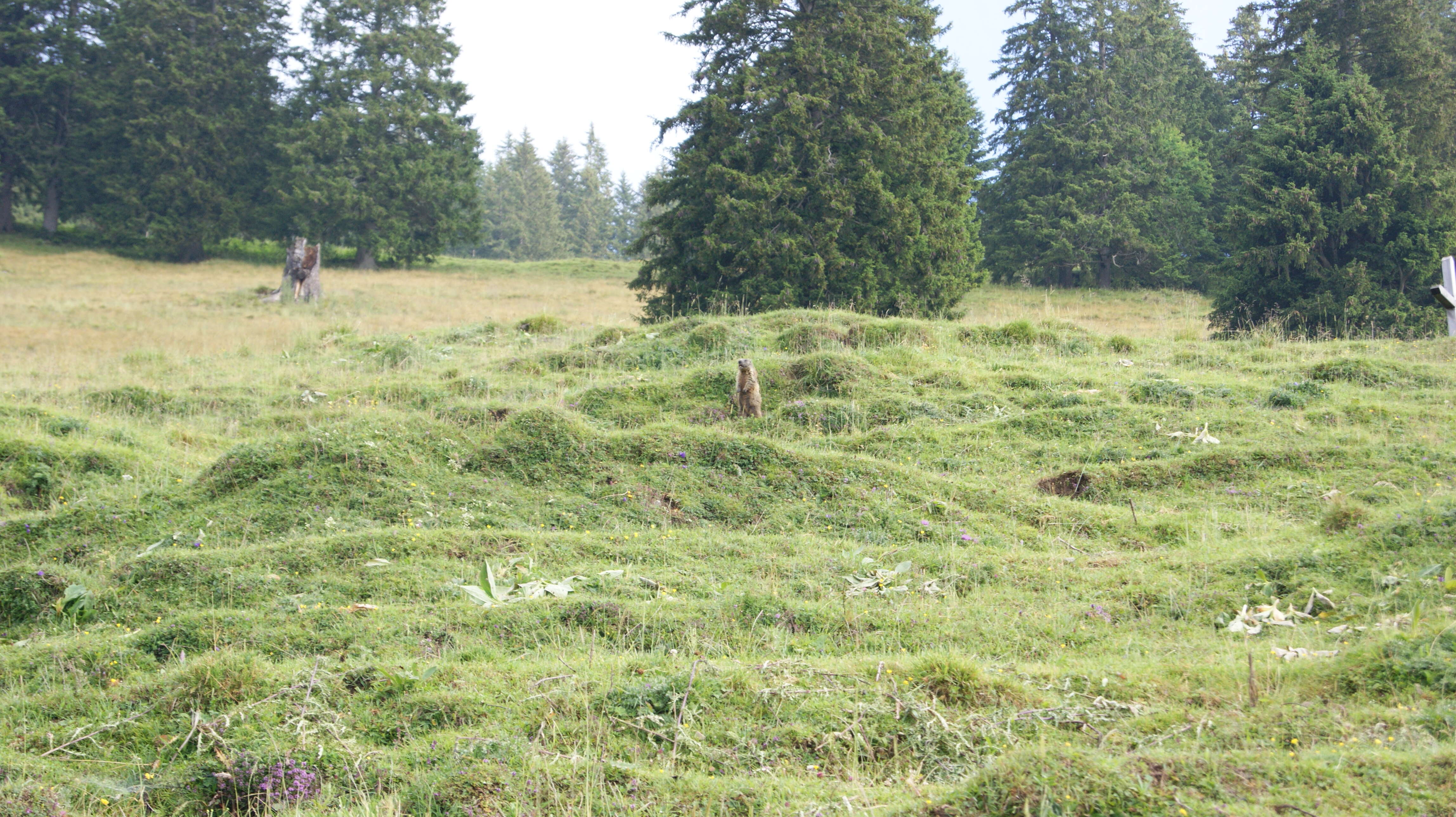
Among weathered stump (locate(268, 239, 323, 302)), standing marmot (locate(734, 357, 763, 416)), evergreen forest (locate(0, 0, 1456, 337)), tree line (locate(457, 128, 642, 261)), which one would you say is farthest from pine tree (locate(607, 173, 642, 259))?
standing marmot (locate(734, 357, 763, 416))

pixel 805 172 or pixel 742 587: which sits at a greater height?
pixel 805 172

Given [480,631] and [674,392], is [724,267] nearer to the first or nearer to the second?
[674,392]

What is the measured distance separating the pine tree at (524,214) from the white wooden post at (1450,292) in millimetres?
A: 62113

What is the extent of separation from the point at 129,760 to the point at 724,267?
15.5 m

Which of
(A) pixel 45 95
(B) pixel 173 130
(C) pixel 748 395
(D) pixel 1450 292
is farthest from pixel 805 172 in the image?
(A) pixel 45 95

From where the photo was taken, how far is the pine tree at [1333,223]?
1952 cm

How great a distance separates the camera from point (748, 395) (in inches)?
430

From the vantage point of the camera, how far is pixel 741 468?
348 inches

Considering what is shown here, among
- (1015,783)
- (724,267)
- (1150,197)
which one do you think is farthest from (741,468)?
(1150,197)

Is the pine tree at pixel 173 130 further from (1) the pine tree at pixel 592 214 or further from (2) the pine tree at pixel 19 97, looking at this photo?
(1) the pine tree at pixel 592 214

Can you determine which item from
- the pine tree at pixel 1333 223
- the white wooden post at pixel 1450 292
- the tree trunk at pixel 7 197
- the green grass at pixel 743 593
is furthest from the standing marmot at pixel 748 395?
the tree trunk at pixel 7 197

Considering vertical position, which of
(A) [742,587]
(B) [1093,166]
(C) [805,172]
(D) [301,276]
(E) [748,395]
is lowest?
(A) [742,587]

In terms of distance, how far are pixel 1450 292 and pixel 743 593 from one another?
1280 cm

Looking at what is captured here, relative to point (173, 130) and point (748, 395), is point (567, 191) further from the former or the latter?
point (748, 395)
